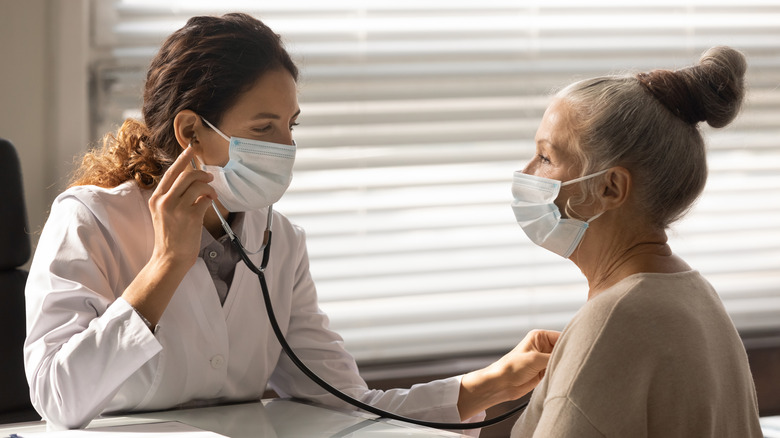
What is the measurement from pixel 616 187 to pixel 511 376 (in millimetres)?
470

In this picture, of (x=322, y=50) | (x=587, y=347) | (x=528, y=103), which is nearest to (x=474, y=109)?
(x=528, y=103)

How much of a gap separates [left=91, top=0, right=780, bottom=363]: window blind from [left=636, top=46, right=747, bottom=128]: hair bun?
1061 millimetres

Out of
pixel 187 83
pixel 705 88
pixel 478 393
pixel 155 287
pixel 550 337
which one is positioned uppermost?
pixel 705 88

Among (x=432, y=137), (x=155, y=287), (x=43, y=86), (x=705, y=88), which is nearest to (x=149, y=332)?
(x=155, y=287)

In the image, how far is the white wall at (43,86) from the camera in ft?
7.13

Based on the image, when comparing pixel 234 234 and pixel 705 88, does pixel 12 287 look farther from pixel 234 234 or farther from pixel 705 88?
pixel 705 88

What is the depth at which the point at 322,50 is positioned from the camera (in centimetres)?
241

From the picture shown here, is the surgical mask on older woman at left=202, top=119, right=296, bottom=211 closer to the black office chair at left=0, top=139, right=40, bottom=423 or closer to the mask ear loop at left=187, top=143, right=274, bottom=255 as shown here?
the mask ear loop at left=187, top=143, right=274, bottom=255

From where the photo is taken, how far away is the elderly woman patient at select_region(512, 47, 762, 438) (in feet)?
3.69

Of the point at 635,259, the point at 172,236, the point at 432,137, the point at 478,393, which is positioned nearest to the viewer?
the point at 635,259

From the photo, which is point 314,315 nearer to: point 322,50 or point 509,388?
point 509,388

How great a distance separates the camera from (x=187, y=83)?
1.56 meters

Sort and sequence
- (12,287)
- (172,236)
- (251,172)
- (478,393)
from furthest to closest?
(12,287) < (478,393) < (251,172) < (172,236)

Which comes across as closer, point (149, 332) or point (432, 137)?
point (149, 332)
